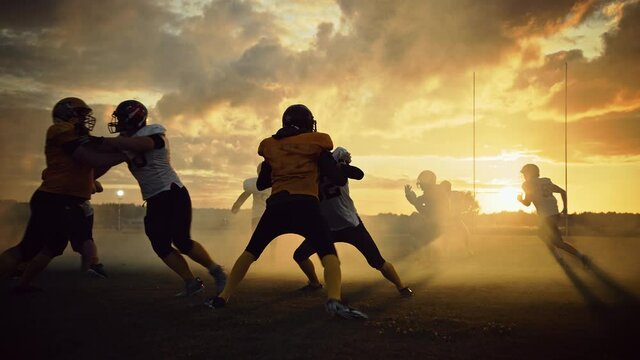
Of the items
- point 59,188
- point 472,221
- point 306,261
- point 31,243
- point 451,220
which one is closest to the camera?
point 31,243

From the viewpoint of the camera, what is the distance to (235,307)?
6.29 m

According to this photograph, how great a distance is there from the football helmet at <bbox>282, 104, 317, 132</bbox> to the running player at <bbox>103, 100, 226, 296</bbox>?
1550 millimetres

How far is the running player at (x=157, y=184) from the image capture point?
6570 mm

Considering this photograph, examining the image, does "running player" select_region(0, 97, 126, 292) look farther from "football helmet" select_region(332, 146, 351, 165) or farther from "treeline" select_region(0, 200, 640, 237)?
"treeline" select_region(0, 200, 640, 237)

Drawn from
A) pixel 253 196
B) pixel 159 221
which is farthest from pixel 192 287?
pixel 253 196

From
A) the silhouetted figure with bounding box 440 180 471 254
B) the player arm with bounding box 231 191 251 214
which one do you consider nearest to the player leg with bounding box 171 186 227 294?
the player arm with bounding box 231 191 251 214

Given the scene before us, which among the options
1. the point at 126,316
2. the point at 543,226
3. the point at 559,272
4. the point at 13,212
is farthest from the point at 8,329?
the point at 13,212

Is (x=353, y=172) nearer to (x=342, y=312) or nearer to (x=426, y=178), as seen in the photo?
(x=342, y=312)

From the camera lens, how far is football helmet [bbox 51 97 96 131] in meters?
7.12

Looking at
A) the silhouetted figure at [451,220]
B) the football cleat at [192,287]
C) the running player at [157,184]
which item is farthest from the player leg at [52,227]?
the silhouetted figure at [451,220]

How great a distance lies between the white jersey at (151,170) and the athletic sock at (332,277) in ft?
7.03

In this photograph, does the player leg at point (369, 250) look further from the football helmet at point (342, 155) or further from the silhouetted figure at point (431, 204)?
the silhouetted figure at point (431, 204)

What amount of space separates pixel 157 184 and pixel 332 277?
237 cm

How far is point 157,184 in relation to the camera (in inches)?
260
